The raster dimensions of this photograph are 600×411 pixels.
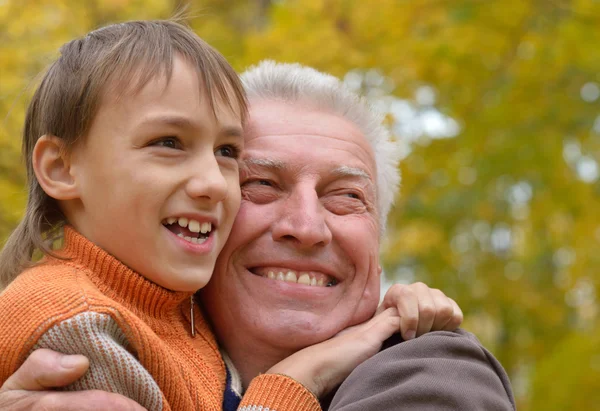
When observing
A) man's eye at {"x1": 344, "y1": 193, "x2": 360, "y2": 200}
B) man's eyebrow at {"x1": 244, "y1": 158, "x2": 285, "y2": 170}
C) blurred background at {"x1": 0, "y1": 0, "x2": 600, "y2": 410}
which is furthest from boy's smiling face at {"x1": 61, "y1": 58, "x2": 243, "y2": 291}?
blurred background at {"x1": 0, "y1": 0, "x2": 600, "y2": 410}

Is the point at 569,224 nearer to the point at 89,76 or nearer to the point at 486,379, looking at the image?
the point at 486,379

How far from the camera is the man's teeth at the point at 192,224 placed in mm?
2376

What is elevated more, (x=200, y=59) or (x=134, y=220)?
(x=200, y=59)

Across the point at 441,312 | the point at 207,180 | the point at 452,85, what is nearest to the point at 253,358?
the point at 441,312

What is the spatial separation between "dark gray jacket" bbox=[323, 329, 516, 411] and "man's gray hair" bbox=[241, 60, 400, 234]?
2.77ft

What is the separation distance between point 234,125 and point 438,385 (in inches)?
40.4

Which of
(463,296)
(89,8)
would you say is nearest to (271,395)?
(89,8)

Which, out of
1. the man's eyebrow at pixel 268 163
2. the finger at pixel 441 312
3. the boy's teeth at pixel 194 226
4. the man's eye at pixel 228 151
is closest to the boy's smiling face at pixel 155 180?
the boy's teeth at pixel 194 226

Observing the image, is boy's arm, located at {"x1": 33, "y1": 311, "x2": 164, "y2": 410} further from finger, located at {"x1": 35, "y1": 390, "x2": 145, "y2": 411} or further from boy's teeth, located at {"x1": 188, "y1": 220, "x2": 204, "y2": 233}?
boy's teeth, located at {"x1": 188, "y1": 220, "x2": 204, "y2": 233}

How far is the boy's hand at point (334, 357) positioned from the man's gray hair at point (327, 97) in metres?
0.65

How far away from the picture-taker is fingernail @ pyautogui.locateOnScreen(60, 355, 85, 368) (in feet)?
6.55

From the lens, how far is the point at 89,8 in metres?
6.02

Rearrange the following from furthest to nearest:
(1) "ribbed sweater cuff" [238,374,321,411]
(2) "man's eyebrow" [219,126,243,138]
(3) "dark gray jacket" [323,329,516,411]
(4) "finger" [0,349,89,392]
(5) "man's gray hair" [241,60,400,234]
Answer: (5) "man's gray hair" [241,60,400,234]
(2) "man's eyebrow" [219,126,243,138]
(1) "ribbed sweater cuff" [238,374,321,411]
(3) "dark gray jacket" [323,329,516,411]
(4) "finger" [0,349,89,392]

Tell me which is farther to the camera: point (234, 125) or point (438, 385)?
point (234, 125)
